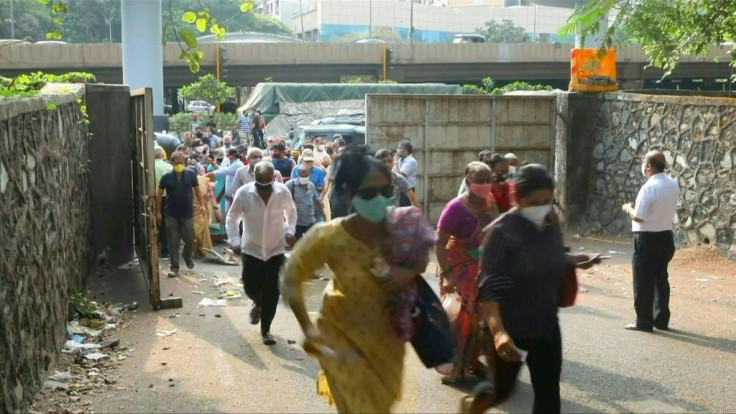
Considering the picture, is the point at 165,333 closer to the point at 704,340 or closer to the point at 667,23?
the point at 704,340

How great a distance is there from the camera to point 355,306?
4.68 meters

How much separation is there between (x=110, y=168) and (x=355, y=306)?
367 inches

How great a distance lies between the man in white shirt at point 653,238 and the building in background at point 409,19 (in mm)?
97842

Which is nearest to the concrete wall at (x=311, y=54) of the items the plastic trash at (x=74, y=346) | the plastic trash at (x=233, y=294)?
the plastic trash at (x=233, y=294)

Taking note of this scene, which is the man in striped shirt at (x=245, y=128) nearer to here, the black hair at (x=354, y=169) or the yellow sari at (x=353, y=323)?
the black hair at (x=354, y=169)

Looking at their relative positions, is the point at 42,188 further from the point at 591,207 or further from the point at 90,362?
the point at 591,207

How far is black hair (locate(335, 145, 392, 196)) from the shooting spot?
487 cm

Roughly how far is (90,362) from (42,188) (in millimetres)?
1571

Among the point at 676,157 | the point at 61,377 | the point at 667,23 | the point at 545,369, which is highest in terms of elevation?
the point at 667,23

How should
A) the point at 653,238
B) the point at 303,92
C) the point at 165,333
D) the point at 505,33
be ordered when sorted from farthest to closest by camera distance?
1. the point at 505,33
2. the point at 303,92
3. the point at 165,333
4. the point at 653,238

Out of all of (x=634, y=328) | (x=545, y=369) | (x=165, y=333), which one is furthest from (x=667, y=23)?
(x=545, y=369)

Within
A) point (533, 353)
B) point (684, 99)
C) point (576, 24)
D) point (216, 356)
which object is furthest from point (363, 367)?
point (684, 99)

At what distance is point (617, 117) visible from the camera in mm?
15898

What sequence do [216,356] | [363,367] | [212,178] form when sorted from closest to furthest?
[363,367] → [216,356] → [212,178]
